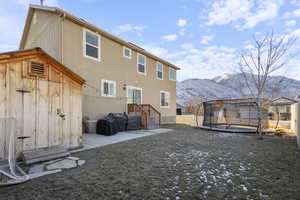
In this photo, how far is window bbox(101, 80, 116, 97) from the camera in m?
9.38

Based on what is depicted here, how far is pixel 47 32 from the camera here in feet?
27.8

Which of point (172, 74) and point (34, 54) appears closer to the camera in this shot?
point (34, 54)

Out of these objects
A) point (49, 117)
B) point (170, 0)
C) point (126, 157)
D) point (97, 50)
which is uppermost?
point (170, 0)

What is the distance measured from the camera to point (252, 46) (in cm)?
894

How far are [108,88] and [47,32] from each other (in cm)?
432

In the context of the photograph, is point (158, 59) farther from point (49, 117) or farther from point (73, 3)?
point (49, 117)

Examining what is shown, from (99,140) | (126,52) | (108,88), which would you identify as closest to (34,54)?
(99,140)

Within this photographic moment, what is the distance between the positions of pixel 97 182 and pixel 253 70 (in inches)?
389

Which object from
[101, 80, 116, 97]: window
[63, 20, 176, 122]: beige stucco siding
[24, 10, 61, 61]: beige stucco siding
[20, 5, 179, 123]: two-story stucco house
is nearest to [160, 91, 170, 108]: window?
[63, 20, 176, 122]: beige stucco siding

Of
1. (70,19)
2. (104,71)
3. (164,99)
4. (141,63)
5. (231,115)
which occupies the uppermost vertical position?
(70,19)

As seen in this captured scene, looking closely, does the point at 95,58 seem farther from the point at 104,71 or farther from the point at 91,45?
the point at 104,71

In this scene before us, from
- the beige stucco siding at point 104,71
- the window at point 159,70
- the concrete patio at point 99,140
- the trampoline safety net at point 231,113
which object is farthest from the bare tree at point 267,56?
the beige stucco siding at point 104,71

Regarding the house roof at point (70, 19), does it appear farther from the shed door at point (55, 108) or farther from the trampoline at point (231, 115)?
the trampoline at point (231, 115)

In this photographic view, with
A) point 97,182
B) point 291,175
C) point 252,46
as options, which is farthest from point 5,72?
point 252,46
